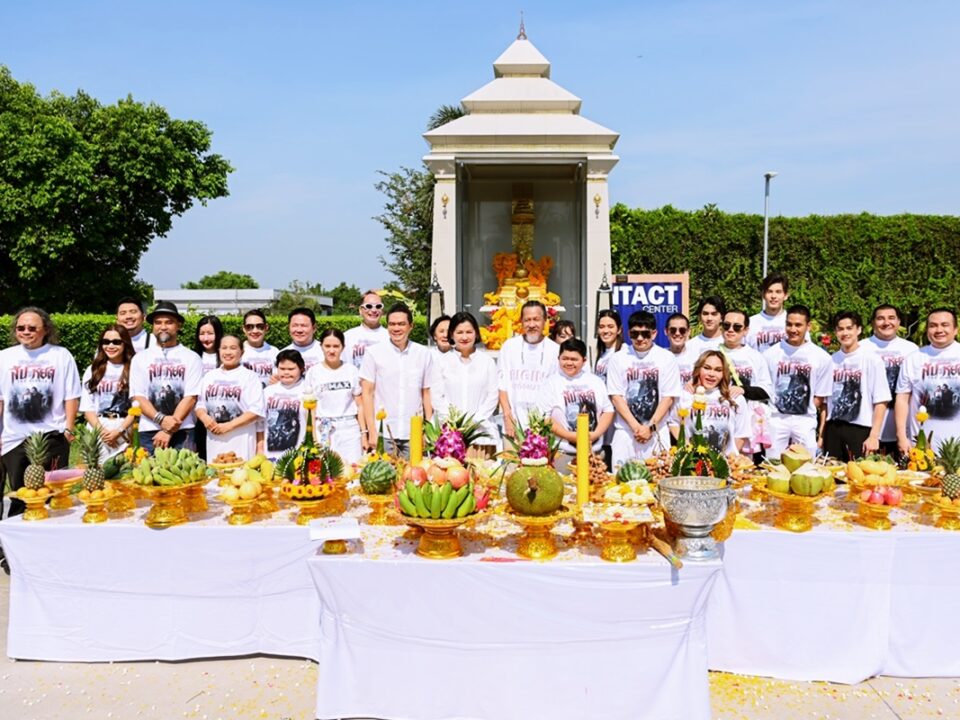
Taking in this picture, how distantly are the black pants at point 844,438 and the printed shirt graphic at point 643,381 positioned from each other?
1.53 metres

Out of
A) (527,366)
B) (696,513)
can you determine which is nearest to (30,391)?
(527,366)

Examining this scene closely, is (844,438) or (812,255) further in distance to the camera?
(812,255)

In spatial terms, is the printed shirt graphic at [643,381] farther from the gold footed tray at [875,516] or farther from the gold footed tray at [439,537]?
the gold footed tray at [439,537]

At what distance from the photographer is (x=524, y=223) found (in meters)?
12.9

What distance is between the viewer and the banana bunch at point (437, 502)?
3.10 m

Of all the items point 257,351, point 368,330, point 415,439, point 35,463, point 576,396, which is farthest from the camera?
point 368,330

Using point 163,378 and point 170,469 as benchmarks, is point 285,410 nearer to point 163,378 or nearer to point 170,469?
point 163,378

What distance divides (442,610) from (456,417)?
4.70 ft

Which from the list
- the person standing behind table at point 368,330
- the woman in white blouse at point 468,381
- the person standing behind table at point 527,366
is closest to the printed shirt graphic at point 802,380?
the person standing behind table at point 527,366

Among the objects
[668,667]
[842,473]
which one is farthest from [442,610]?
[842,473]

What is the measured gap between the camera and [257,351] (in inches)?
247

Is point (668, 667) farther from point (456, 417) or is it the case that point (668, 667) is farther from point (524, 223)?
point (524, 223)

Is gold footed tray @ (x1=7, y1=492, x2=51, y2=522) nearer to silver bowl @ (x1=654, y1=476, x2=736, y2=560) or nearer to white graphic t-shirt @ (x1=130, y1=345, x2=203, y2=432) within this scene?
white graphic t-shirt @ (x1=130, y1=345, x2=203, y2=432)

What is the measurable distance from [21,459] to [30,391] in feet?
1.63
